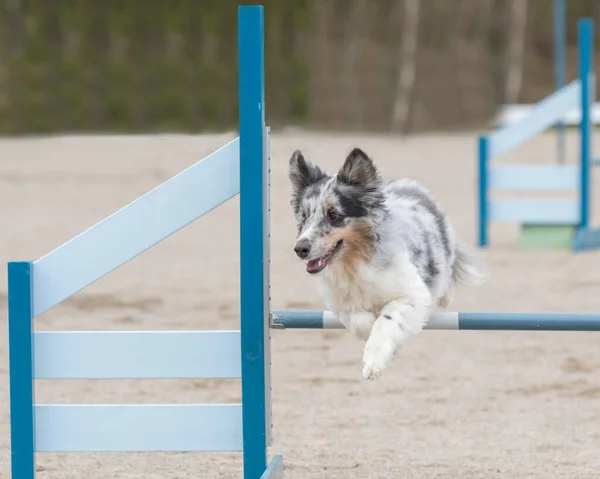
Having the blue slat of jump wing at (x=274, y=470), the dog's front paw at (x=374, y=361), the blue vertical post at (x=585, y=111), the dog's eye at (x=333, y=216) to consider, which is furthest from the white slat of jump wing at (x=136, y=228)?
the blue vertical post at (x=585, y=111)

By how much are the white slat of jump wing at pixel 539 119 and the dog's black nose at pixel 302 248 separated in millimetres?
6570

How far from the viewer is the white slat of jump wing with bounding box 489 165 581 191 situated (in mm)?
9891

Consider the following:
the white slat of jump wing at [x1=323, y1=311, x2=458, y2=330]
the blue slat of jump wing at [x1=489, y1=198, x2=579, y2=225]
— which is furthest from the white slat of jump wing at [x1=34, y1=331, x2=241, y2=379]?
the blue slat of jump wing at [x1=489, y1=198, x2=579, y2=225]

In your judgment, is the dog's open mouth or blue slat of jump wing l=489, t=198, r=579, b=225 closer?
the dog's open mouth

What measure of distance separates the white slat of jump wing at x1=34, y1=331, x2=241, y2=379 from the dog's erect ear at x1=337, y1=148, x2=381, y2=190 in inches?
24.1

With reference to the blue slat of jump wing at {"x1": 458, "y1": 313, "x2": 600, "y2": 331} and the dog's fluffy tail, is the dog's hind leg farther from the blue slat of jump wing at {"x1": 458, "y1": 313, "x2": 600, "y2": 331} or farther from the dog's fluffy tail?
the dog's fluffy tail

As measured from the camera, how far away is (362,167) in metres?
3.48

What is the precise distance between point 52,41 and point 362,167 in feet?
62.5

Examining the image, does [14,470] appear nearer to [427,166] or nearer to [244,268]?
[244,268]

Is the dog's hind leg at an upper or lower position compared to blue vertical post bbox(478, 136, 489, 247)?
lower

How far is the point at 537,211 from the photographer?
32.5 feet

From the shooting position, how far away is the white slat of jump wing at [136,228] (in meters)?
3.20

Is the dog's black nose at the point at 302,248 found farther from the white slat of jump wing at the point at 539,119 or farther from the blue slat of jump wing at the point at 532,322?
the white slat of jump wing at the point at 539,119

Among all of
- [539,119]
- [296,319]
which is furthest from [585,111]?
[296,319]
